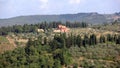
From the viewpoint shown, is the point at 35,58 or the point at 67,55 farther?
the point at 67,55

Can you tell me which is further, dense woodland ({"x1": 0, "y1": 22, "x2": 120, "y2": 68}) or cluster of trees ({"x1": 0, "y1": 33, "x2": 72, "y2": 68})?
dense woodland ({"x1": 0, "y1": 22, "x2": 120, "y2": 68})

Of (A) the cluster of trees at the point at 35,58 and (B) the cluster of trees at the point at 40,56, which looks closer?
(A) the cluster of trees at the point at 35,58

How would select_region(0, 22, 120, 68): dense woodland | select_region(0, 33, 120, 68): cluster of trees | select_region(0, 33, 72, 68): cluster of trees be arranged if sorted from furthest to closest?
select_region(0, 22, 120, 68): dense woodland, select_region(0, 33, 120, 68): cluster of trees, select_region(0, 33, 72, 68): cluster of trees

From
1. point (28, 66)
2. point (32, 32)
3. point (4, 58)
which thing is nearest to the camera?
point (28, 66)

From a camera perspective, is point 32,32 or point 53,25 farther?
point 53,25

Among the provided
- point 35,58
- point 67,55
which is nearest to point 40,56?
point 35,58

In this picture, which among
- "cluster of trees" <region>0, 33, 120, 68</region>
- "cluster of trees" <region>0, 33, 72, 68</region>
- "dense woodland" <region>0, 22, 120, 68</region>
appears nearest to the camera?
"cluster of trees" <region>0, 33, 72, 68</region>

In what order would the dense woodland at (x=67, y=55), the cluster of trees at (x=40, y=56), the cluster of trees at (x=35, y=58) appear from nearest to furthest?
the cluster of trees at (x=35, y=58), the cluster of trees at (x=40, y=56), the dense woodland at (x=67, y=55)

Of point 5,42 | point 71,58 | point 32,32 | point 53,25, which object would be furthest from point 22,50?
point 53,25

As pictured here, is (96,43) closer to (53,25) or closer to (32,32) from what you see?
(32,32)

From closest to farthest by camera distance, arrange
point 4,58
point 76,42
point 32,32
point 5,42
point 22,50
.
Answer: point 4,58
point 22,50
point 76,42
point 5,42
point 32,32

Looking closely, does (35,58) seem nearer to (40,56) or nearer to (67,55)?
(40,56)
